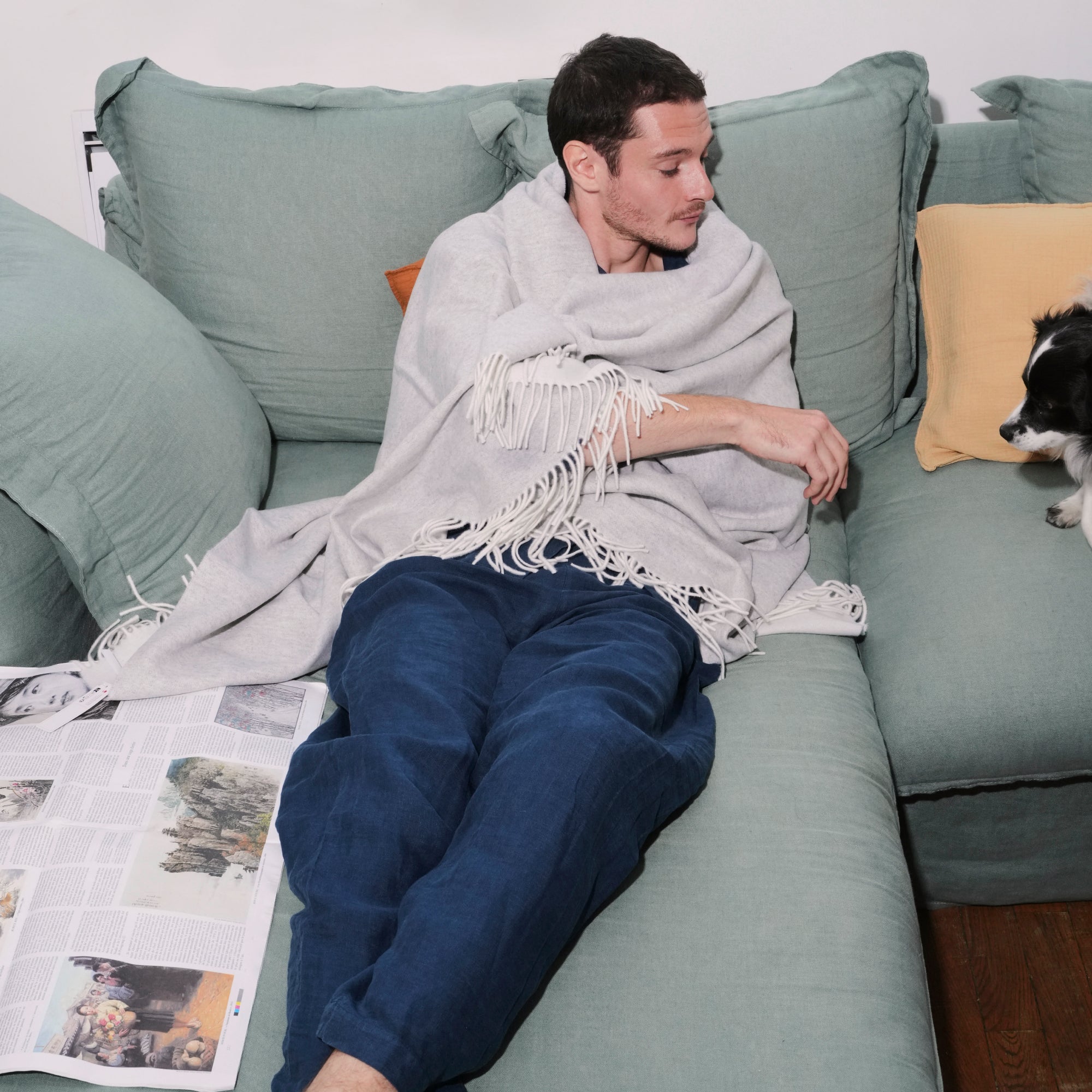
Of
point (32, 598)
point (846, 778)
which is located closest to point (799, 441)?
point (846, 778)

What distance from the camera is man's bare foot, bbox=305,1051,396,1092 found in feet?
2.86

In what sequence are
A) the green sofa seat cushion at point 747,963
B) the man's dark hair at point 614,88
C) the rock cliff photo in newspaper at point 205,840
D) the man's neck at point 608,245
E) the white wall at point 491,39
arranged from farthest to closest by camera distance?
the white wall at point 491,39, the man's neck at point 608,245, the man's dark hair at point 614,88, the rock cliff photo in newspaper at point 205,840, the green sofa seat cushion at point 747,963

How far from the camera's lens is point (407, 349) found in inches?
62.9

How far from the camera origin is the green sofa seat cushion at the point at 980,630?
136 centimetres

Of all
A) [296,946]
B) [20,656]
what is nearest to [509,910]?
[296,946]

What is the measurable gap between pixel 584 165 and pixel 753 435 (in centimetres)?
53

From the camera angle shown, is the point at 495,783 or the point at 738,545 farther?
the point at 738,545

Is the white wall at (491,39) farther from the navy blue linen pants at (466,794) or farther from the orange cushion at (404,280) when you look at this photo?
the navy blue linen pants at (466,794)

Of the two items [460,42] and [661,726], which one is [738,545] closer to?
[661,726]

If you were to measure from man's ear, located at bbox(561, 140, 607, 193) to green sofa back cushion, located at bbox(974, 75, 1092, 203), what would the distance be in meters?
0.78

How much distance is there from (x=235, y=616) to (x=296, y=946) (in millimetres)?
596

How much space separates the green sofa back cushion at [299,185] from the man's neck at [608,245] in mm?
217

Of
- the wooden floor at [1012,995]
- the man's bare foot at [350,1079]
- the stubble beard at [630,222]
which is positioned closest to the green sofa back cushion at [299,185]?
the stubble beard at [630,222]

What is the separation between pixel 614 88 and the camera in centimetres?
153
